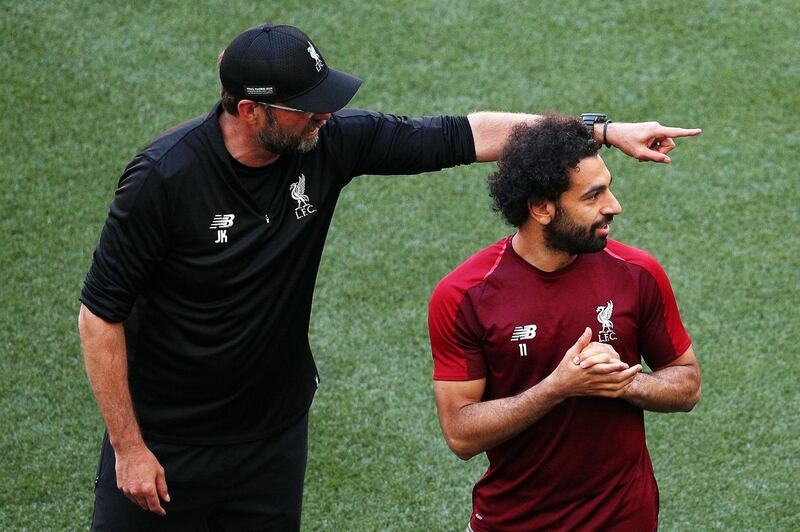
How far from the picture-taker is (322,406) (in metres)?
5.72

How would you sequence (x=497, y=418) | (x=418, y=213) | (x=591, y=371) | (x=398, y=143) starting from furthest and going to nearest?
(x=418, y=213) < (x=398, y=143) < (x=497, y=418) < (x=591, y=371)

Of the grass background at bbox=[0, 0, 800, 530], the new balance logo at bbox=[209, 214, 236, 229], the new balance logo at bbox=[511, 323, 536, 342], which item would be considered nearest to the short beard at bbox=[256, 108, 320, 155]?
the new balance logo at bbox=[209, 214, 236, 229]

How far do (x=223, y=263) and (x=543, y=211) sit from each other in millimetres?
964

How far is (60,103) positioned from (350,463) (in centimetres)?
349

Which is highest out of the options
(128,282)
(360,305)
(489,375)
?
(128,282)

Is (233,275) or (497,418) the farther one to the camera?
(233,275)

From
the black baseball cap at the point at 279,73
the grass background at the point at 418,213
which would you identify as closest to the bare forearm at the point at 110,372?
the black baseball cap at the point at 279,73

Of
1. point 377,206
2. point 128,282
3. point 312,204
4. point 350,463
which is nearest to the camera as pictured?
point 128,282

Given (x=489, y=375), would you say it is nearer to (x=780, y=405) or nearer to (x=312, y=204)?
(x=312, y=204)

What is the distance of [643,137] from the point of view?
3662mm

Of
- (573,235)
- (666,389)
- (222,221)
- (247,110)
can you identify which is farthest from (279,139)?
(666,389)

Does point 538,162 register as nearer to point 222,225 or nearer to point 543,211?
point 543,211

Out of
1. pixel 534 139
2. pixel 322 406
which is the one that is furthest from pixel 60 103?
pixel 534 139

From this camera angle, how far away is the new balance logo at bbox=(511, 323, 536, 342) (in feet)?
11.3
